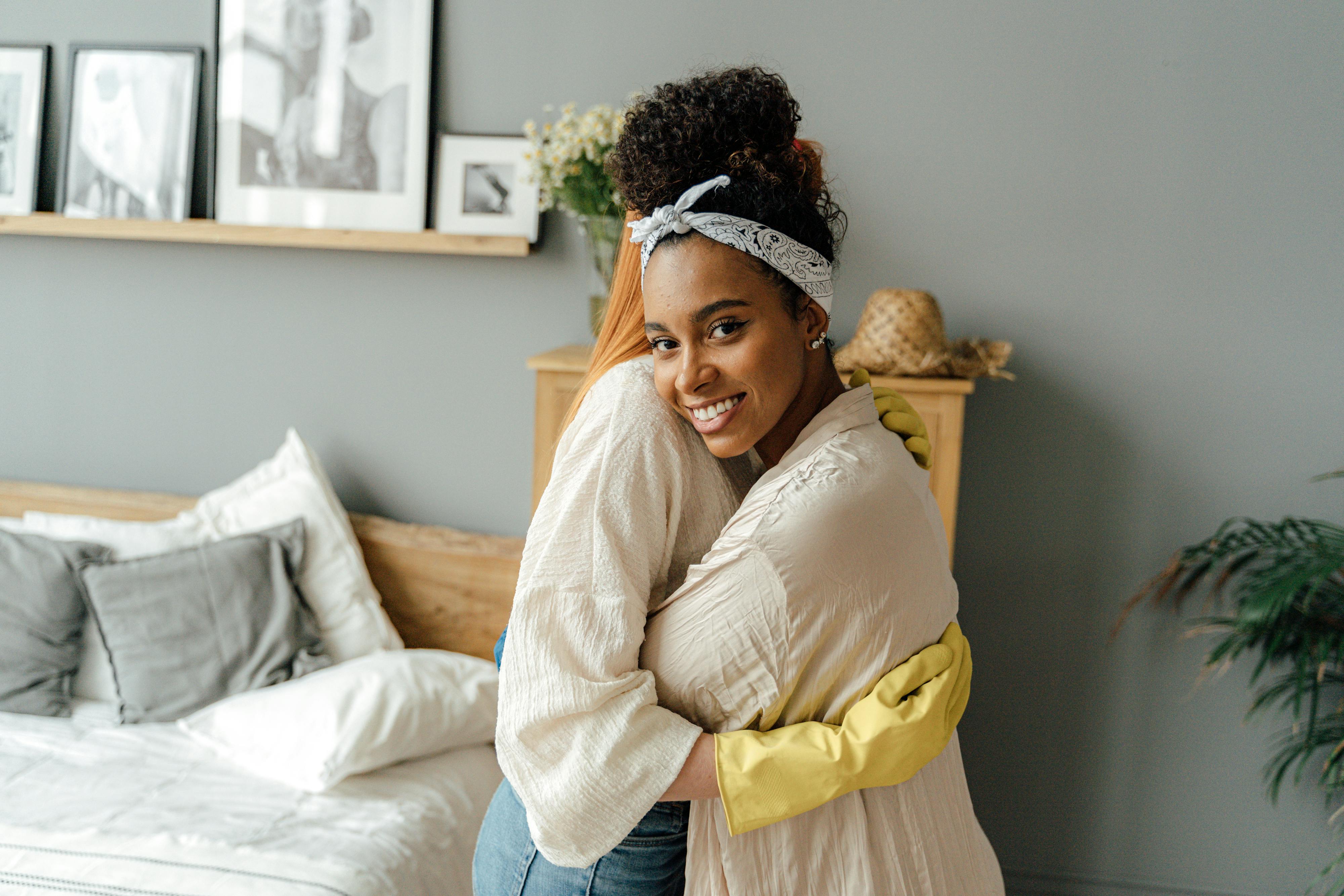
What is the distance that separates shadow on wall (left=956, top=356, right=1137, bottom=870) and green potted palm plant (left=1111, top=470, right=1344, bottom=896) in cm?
15

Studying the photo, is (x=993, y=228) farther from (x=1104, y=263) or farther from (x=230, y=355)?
(x=230, y=355)

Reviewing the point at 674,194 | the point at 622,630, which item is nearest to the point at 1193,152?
the point at 674,194

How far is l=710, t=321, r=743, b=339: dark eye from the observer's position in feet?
3.21

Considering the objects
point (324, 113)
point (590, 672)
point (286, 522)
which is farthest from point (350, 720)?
point (324, 113)

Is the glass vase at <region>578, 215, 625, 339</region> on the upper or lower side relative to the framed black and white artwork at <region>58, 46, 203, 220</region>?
lower

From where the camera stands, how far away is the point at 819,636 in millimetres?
921

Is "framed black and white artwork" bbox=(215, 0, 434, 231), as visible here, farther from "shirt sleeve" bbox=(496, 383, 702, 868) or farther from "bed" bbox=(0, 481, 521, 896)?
"shirt sleeve" bbox=(496, 383, 702, 868)

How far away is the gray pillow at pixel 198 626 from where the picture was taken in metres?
2.13

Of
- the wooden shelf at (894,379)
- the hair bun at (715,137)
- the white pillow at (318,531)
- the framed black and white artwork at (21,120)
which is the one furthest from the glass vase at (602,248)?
the framed black and white artwork at (21,120)

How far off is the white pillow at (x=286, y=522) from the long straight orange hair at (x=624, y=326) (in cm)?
141

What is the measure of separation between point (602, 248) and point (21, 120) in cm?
167

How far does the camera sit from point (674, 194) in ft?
3.27

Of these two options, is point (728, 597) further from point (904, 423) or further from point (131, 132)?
point (131, 132)

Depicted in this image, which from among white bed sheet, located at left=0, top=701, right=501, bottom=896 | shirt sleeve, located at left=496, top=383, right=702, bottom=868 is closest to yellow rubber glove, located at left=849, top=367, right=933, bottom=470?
shirt sleeve, located at left=496, top=383, right=702, bottom=868
